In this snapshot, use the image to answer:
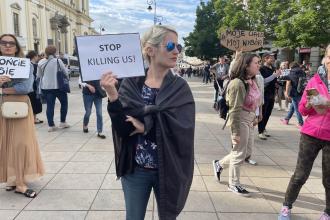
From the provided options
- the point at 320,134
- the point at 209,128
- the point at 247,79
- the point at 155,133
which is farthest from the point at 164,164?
the point at 209,128

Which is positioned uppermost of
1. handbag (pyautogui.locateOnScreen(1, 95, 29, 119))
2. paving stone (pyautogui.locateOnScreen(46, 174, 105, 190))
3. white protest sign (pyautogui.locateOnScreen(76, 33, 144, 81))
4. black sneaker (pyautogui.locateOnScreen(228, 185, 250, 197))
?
white protest sign (pyautogui.locateOnScreen(76, 33, 144, 81))

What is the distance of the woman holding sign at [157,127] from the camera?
2.26 m

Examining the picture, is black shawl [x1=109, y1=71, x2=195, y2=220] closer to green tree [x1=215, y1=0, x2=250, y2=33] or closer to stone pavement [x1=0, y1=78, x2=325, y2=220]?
stone pavement [x1=0, y1=78, x2=325, y2=220]

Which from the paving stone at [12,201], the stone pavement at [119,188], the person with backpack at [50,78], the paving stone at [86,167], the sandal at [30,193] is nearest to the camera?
the stone pavement at [119,188]

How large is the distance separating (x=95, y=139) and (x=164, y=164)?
17.4 ft

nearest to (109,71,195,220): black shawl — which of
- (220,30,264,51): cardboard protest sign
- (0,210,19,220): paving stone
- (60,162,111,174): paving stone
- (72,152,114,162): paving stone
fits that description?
(0,210,19,220): paving stone

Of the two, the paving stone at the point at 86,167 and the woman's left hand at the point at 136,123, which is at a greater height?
the woman's left hand at the point at 136,123

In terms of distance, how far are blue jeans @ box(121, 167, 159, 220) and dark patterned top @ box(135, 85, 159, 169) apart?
2.3 inches

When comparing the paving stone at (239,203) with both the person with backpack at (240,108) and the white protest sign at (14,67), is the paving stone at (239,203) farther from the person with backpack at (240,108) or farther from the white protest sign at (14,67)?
the white protest sign at (14,67)

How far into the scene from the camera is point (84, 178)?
16.3 feet

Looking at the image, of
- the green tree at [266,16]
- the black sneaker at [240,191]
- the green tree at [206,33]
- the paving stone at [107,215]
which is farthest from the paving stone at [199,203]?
the green tree at [206,33]

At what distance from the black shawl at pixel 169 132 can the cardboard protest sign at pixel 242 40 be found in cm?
663

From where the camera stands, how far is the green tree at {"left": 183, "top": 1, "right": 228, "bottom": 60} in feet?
149

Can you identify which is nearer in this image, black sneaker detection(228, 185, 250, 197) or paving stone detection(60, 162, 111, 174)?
black sneaker detection(228, 185, 250, 197)
